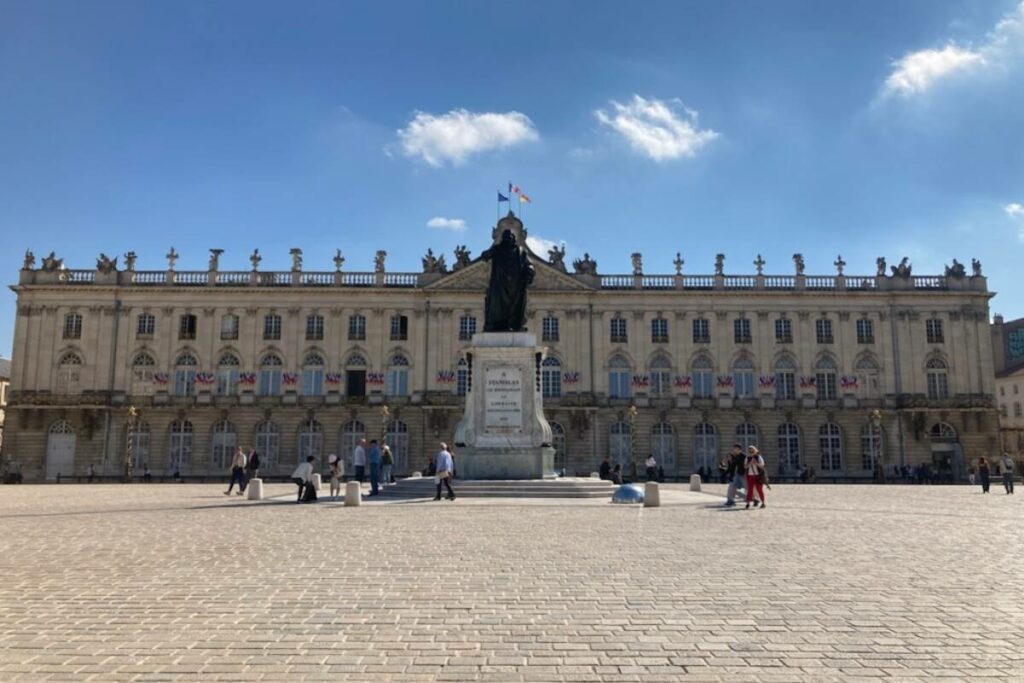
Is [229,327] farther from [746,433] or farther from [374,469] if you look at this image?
[374,469]

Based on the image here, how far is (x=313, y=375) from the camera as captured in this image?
55188 millimetres

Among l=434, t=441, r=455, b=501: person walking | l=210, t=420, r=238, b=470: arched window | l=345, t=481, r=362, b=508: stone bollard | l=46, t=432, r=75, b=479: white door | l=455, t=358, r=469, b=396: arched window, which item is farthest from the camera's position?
l=455, t=358, r=469, b=396: arched window

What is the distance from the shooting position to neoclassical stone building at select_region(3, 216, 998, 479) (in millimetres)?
53750

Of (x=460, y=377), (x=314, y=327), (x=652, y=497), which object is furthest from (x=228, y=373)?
(x=652, y=497)

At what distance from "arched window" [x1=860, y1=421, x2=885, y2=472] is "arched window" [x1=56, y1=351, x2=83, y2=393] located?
5014 cm

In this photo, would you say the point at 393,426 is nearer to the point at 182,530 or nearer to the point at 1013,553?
the point at 182,530

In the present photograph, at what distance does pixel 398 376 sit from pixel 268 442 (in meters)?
9.22

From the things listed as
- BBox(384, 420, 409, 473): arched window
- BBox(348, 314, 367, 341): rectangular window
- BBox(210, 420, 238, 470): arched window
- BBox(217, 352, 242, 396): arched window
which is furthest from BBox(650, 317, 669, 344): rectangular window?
BBox(210, 420, 238, 470): arched window

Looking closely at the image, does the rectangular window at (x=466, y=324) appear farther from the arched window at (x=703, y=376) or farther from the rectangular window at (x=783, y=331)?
the rectangular window at (x=783, y=331)

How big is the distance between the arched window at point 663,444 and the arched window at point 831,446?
9.40 metres

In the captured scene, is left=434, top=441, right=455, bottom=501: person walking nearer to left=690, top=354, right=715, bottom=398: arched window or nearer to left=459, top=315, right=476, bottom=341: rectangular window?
left=459, top=315, right=476, bottom=341: rectangular window

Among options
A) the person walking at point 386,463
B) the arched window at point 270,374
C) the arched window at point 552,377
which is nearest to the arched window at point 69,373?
the arched window at point 270,374

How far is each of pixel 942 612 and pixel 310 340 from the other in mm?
50995

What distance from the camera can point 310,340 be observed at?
55531 millimetres
